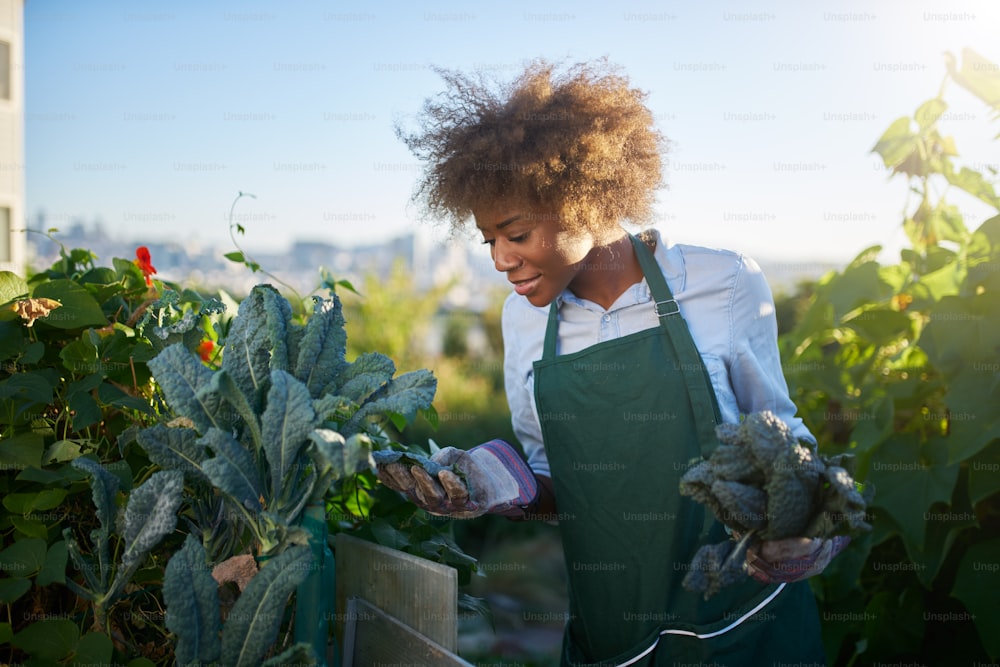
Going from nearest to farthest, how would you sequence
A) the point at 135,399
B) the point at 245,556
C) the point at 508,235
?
the point at 245,556, the point at 135,399, the point at 508,235

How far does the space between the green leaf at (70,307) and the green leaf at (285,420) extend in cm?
48

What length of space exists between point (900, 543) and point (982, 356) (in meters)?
0.57

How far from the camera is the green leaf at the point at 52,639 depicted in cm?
102

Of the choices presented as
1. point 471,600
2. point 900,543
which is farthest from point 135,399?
point 900,543

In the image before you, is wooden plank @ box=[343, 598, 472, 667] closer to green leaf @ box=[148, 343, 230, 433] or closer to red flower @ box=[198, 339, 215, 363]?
green leaf @ box=[148, 343, 230, 433]

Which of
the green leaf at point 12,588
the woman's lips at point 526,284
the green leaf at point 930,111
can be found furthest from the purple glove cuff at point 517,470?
the green leaf at point 930,111

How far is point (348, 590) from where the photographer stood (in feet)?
3.79

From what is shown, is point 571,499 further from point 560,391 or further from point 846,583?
point 846,583

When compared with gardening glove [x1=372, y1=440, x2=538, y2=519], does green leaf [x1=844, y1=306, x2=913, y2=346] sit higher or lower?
higher

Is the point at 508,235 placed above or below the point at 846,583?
above

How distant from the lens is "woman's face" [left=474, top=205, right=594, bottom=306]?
1.45 metres

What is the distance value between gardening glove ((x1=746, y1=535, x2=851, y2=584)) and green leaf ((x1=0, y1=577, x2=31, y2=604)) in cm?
92

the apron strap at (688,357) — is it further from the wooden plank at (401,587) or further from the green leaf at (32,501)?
the green leaf at (32,501)

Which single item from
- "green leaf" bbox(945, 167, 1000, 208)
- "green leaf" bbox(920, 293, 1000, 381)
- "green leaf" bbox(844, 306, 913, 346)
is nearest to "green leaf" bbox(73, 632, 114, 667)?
"green leaf" bbox(920, 293, 1000, 381)
